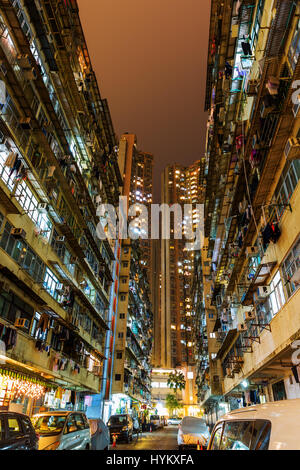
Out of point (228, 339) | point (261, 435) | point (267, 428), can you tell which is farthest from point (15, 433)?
point (228, 339)

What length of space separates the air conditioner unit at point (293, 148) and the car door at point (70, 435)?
1133 cm

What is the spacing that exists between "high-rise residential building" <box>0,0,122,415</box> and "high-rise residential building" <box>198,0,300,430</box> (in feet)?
34.1

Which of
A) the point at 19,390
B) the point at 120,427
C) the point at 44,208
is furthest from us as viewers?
the point at 120,427

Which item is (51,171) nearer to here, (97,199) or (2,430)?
(97,199)

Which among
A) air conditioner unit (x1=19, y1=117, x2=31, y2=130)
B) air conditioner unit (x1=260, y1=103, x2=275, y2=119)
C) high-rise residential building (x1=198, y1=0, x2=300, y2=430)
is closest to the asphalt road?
high-rise residential building (x1=198, y1=0, x2=300, y2=430)

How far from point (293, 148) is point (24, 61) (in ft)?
42.4

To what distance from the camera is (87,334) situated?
85.3 feet

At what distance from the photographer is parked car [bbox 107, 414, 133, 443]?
21.7 m

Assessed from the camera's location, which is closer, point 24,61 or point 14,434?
point 14,434

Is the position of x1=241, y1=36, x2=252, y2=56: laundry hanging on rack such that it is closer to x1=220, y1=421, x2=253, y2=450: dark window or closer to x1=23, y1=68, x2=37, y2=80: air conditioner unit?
x1=23, y1=68, x2=37, y2=80: air conditioner unit

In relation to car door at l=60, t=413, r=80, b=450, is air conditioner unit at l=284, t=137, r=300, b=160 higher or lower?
higher

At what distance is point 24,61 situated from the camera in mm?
14391

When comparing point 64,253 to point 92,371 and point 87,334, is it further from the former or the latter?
point 92,371

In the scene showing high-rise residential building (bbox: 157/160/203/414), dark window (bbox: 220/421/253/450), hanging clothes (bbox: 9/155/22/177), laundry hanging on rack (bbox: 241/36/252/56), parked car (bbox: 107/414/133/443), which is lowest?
parked car (bbox: 107/414/133/443)
